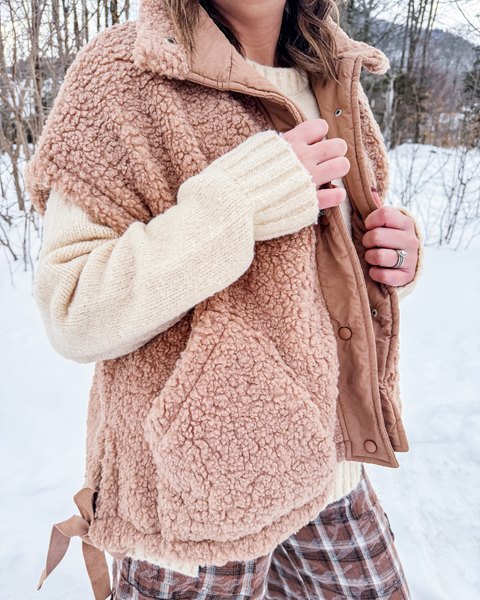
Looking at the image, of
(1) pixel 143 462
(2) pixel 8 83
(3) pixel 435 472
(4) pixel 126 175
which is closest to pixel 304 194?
(4) pixel 126 175

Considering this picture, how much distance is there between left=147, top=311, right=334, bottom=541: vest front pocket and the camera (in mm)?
760

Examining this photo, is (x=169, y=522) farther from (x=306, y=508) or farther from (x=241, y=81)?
(x=241, y=81)

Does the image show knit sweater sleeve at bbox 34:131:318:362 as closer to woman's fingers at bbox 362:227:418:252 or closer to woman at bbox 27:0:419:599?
woman at bbox 27:0:419:599

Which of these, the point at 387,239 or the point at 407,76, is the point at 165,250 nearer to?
the point at 387,239

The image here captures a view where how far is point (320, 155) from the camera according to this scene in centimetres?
84

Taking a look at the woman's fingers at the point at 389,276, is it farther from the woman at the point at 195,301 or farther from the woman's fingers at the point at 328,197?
the woman's fingers at the point at 328,197

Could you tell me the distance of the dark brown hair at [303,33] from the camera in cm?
105

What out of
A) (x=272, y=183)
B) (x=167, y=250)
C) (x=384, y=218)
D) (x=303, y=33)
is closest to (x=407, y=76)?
(x=303, y=33)

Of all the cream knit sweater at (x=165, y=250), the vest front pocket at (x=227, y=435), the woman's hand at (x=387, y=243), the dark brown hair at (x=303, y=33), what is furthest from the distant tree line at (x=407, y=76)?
the vest front pocket at (x=227, y=435)

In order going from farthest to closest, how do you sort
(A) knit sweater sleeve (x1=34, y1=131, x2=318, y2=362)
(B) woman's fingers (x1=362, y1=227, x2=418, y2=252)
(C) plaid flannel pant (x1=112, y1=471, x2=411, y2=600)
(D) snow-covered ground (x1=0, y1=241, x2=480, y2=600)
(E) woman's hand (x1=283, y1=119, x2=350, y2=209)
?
(D) snow-covered ground (x1=0, y1=241, x2=480, y2=600), (C) plaid flannel pant (x1=112, y1=471, x2=411, y2=600), (B) woman's fingers (x1=362, y1=227, x2=418, y2=252), (E) woman's hand (x1=283, y1=119, x2=350, y2=209), (A) knit sweater sleeve (x1=34, y1=131, x2=318, y2=362)

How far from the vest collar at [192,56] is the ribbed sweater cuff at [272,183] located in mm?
152

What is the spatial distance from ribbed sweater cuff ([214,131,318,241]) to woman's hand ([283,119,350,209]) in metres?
0.04

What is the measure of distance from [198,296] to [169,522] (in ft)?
1.42

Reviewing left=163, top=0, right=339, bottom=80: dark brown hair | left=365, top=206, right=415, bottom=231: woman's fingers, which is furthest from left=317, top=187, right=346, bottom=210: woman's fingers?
left=163, top=0, right=339, bottom=80: dark brown hair
